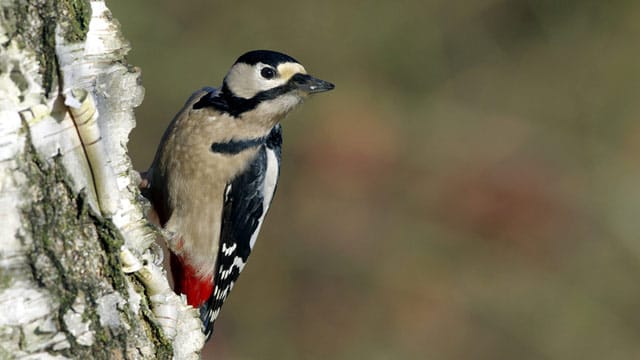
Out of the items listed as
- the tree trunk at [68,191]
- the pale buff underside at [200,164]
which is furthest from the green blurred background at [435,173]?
the tree trunk at [68,191]

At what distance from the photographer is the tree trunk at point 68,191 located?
1.69 m

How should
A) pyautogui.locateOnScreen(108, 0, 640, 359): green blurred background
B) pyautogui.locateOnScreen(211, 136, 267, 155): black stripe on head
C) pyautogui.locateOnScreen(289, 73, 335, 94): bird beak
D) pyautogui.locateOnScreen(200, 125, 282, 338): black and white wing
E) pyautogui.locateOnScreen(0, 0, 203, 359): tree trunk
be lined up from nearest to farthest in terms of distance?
pyautogui.locateOnScreen(0, 0, 203, 359): tree trunk
pyautogui.locateOnScreen(289, 73, 335, 94): bird beak
pyautogui.locateOnScreen(211, 136, 267, 155): black stripe on head
pyautogui.locateOnScreen(200, 125, 282, 338): black and white wing
pyautogui.locateOnScreen(108, 0, 640, 359): green blurred background

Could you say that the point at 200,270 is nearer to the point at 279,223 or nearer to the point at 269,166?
the point at 269,166

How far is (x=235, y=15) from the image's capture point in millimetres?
7270

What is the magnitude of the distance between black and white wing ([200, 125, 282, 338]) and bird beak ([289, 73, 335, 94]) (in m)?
0.27

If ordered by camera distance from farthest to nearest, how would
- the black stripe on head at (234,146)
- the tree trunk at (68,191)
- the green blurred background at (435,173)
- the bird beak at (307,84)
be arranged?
the green blurred background at (435,173)
the black stripe on head at (234,146)
the bird beak at (307,84)
the tree trunk at (68,191)

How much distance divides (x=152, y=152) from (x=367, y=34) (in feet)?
6.49

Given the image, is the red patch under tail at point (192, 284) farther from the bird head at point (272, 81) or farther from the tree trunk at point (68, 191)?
the tree trunk at point (68, 191)

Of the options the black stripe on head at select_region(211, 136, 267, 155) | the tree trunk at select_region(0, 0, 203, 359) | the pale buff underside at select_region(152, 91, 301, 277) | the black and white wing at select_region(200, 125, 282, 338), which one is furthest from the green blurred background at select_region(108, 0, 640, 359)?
the tree trunk at select_region(0, 0, 203, 359)

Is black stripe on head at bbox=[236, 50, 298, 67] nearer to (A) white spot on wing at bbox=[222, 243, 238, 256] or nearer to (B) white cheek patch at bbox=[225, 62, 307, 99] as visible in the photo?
(B) white cheek patch at bbox=[225, 62, 307, 99]

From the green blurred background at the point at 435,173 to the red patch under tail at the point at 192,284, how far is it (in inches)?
93.7

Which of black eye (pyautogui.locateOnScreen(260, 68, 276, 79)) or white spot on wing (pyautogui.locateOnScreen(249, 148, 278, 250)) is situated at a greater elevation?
black eye (pyautogui.locateOnScreen(260, 68, 276, 79))

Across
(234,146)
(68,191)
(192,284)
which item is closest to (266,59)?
(234,146)

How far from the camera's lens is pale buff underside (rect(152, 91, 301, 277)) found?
10.1 feet
